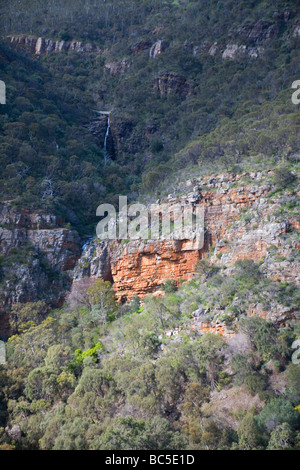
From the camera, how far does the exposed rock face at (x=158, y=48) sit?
244ft

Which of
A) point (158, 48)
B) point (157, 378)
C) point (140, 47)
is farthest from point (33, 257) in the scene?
point (140, 47)

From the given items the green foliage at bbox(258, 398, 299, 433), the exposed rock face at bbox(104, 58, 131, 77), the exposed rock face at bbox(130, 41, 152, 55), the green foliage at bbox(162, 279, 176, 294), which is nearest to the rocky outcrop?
the exposed rock face at bbox(130, 41, 152, 55)

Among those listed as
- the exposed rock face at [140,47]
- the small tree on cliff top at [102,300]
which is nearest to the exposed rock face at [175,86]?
the exposed rock face at [140,47]

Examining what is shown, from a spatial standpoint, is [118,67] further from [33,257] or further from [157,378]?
[157,378]

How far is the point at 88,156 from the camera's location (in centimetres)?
5675

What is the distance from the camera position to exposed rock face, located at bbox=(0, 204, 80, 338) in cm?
3759

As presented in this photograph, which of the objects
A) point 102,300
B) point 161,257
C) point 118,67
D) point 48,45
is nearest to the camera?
point 102,300

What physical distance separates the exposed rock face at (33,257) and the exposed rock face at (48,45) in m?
52.9

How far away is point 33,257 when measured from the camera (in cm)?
3953

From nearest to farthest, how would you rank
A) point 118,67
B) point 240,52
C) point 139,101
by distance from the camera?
point 240,52 → point 139,101 → point 118,67

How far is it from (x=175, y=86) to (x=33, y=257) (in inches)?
1566

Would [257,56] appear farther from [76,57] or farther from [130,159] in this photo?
[76,57]

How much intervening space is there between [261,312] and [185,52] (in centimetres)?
5616

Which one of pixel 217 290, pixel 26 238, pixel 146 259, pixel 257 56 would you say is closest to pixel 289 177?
pixel 217 290
